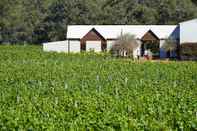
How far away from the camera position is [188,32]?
190 ft

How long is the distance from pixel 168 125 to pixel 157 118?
124 centimetres

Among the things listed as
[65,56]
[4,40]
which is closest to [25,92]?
[65,56]

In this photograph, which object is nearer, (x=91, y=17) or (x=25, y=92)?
(x=25, y=92)

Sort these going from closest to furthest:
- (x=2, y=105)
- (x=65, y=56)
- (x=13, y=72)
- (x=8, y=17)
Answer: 1. (x=2, y=105)
2. (x=13, y=72)
3. (x=65, y=56)
4. (x=8, y=17)

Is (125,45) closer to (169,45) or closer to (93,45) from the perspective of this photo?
(169,45)

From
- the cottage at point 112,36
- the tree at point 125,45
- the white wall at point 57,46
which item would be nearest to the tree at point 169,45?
the cottage at point 112,36

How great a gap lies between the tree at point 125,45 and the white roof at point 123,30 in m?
3.84

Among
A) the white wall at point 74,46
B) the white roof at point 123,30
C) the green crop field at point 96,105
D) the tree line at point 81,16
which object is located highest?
the tree line at point 81,16

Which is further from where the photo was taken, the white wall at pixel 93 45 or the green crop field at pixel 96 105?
the white wall at pixel 93 45

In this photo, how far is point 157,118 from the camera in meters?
14.4

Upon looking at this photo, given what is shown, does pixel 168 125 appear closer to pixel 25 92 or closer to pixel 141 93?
pixel 141 93

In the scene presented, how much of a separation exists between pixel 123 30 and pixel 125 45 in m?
6.71

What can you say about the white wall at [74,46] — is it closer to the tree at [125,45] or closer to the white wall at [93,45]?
the white wall at [93,45]

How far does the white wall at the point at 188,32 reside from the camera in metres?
56.7
